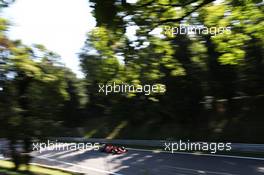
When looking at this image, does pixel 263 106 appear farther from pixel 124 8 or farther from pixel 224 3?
pixel 124 8

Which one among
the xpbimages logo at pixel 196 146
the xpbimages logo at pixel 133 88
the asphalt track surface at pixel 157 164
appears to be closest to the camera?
the xpbimages logo at pixel 133 88

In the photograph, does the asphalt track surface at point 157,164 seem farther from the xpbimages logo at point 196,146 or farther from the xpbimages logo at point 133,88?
the xpbimages logo at point 133,88

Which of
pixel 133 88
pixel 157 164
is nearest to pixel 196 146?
pixel 157 164

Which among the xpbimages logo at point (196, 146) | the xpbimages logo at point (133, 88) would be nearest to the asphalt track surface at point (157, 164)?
the xpbimages logo at point (196, 146)

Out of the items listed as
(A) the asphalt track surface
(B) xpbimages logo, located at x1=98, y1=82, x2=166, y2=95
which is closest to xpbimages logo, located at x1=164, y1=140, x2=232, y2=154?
(A) the asphalt track surface

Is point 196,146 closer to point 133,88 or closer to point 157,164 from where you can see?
point 157,164

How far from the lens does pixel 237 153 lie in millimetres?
27547

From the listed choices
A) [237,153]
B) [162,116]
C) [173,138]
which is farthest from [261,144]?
[162,116]

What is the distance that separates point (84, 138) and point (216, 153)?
2277 centimetres

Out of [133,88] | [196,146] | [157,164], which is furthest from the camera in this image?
[196,146]

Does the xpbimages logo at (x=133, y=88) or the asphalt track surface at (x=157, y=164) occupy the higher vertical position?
the xpbimages logo at (x=133, y=88)

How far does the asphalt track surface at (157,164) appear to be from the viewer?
22.0 m

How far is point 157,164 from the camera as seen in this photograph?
26.1 meters

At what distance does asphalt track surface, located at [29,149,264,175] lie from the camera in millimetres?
22025
